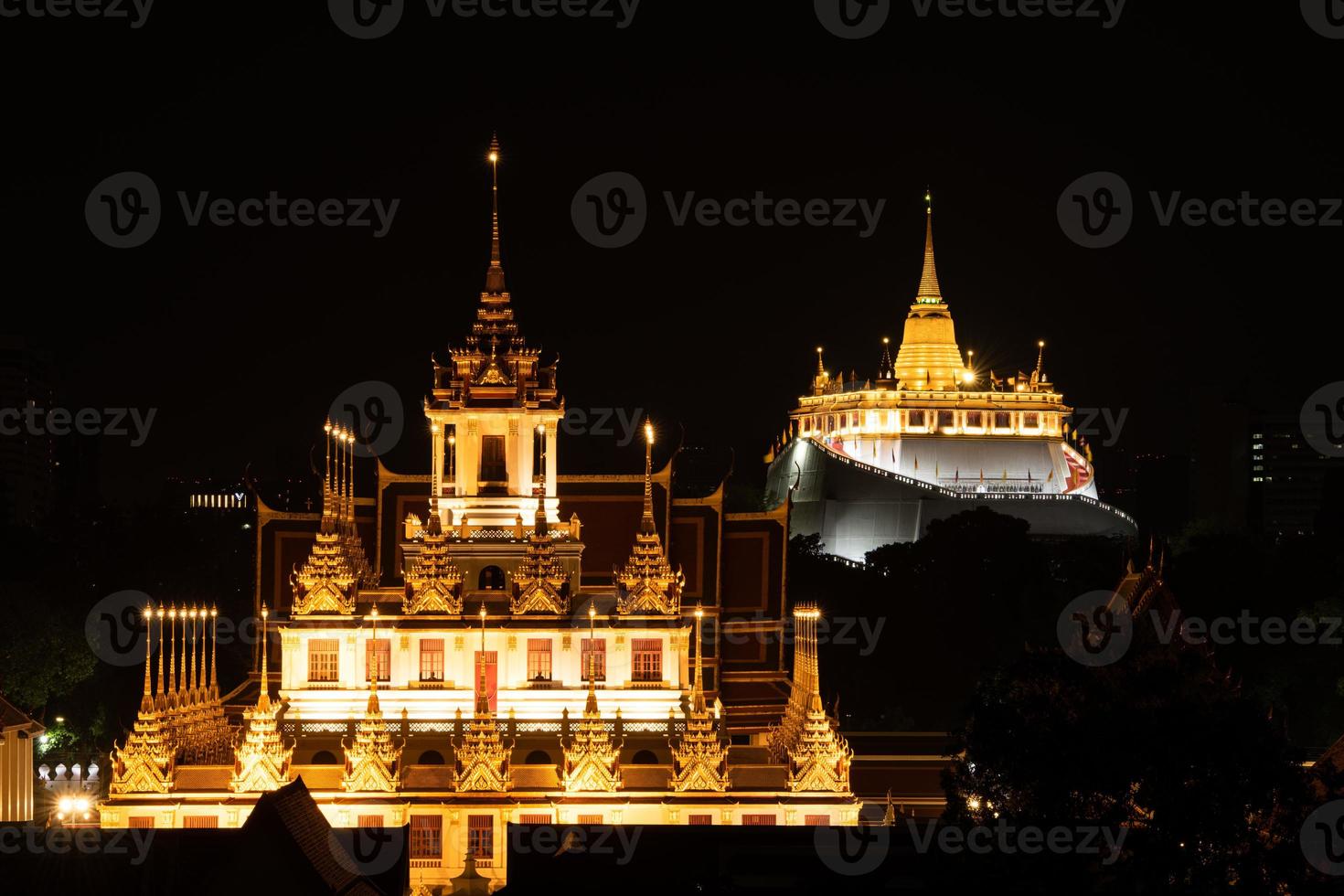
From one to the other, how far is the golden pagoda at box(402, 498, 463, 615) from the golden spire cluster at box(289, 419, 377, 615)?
3.94 ft

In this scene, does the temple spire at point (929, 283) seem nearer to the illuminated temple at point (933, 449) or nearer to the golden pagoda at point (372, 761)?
the illuminated temple at point (933, 449)

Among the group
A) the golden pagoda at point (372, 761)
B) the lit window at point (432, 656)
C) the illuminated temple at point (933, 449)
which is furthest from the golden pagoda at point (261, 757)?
the illuminated temple at point (933, 449)

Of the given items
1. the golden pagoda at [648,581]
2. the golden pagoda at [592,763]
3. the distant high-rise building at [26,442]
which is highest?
the distant high-rise building at [26,442]

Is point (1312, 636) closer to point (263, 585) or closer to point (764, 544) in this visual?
point (764, 544)

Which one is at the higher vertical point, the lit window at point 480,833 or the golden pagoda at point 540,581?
the golden pagoda at point 540,581

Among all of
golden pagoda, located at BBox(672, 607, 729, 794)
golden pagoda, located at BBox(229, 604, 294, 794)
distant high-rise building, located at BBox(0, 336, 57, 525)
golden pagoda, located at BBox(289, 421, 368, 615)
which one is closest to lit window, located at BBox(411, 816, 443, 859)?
golden pagoda, located at BBox(229, 604, 294, 794)

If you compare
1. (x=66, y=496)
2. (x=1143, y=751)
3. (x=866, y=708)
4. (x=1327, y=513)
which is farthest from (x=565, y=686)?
(x=66, y=496)

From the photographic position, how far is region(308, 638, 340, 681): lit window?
1663 inches

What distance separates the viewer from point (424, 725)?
40969 mm

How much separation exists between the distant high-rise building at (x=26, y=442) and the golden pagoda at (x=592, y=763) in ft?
215

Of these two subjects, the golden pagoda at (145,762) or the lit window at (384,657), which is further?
the lit window at (384,657)

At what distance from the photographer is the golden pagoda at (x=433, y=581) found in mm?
42188

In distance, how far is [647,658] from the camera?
139ft

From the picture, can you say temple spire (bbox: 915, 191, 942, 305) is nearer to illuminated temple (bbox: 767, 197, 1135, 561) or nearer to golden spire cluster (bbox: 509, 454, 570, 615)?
illuminated temple (bbox: 767, 197, 1135, 561)
